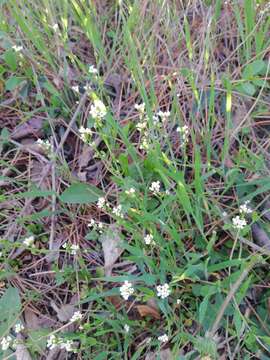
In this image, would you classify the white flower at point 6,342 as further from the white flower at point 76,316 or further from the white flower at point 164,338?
the white flower at point 164,338

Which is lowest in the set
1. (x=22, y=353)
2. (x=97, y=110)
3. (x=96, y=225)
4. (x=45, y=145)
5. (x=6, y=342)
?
(x=22, y=353)

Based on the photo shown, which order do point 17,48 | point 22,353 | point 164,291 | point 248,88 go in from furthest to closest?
1. point 17,48
2. point 248,88
3. point 22,353
4. point 164,291

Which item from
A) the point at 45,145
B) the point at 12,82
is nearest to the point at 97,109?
the point at 45,145

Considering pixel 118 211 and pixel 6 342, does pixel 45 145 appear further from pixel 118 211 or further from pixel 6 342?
pixel 6 342

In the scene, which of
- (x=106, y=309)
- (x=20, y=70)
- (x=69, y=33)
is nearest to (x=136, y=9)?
(x=69, y=33)

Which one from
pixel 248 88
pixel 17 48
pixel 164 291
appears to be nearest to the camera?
pixel 164 291

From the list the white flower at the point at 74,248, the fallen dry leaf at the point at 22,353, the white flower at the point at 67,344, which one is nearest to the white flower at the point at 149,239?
the white flower at the point at 74,248

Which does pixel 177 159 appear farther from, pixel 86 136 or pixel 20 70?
pixel 20 70
